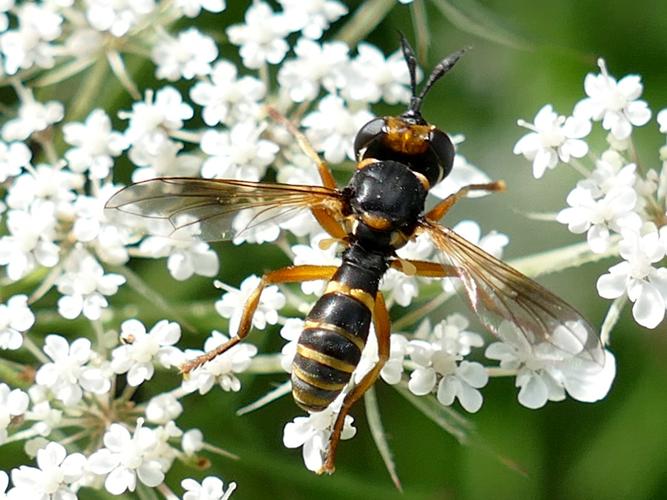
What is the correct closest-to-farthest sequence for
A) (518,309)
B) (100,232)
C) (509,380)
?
1. (518,309)
2. (100,232)
3. (509,380)

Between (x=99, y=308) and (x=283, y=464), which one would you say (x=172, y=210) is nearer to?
(x=99, y=308)

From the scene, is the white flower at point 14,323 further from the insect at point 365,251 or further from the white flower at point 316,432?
the white flower at point 316,432

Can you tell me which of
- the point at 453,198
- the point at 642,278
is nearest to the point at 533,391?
the point at 642,278

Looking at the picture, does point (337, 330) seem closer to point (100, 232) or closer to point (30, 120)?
point (100, 232)

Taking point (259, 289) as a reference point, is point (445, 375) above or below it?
below

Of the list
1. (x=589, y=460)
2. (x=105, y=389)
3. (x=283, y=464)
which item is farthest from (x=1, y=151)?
(x=589, y=460)

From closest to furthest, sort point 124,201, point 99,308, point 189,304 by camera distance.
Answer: point 124,201 → point 99,308 → point 189,304
